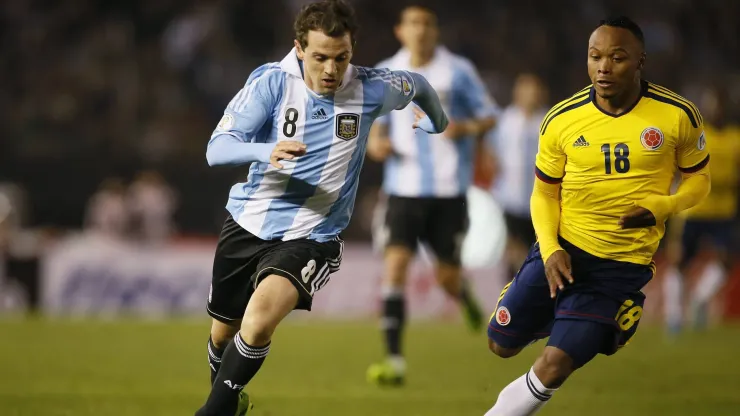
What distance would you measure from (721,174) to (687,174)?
8470mm

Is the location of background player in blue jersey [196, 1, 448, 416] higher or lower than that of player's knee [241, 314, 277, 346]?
higher

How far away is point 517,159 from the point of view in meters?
14.5

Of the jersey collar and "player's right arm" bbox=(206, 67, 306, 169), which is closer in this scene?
"player's right arm" bbox=(206, 67, 306, 169)

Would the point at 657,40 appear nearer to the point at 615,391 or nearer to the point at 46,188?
the point at 46,188

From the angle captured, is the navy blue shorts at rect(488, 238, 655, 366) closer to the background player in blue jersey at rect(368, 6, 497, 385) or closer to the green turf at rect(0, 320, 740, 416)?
the green turf at rect(0, 320, 740, 416)

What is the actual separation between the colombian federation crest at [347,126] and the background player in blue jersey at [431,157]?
3521 millimetres

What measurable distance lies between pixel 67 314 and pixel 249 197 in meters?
12.2

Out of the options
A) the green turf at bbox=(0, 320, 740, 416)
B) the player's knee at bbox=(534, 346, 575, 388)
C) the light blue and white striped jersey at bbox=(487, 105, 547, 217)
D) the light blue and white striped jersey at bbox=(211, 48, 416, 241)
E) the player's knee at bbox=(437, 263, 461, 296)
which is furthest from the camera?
the light blue and white striped jersey at bbox=(487, 105, 547, 217)

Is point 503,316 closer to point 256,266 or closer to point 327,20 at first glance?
point 256,266

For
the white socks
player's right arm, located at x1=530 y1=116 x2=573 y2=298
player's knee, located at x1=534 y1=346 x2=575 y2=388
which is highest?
player's right arm, located at x1=530 y1=116 x2=573 y2=298

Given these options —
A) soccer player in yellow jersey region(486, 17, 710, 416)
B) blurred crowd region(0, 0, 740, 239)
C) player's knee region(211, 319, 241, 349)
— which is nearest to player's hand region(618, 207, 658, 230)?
soccer player in yellow jersey region(486, 17, 710, 416)

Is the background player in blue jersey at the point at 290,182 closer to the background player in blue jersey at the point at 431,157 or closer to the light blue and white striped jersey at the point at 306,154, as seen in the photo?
the light blue and white striped jersey at the point at 306,154

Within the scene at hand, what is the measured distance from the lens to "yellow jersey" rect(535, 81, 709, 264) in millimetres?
5426

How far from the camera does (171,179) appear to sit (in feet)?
67.4
